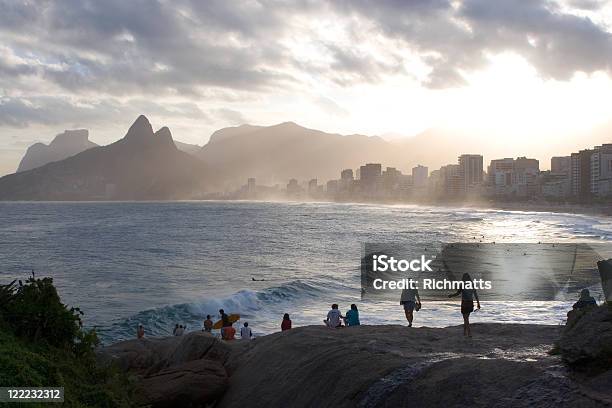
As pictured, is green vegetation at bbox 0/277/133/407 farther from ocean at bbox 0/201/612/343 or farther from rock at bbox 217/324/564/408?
ocean at bbox 0/201/612/343

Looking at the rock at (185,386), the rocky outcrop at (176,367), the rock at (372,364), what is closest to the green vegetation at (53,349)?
the rock at (185,386)

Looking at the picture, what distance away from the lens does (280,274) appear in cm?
4309

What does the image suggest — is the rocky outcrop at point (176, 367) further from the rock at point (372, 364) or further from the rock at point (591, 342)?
the rock at point (591, 342)

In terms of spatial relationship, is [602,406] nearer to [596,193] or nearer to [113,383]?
[113,383]

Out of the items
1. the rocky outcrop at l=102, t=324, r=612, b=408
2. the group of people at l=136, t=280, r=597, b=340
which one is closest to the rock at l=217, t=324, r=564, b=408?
the rocky outcrop at l=102, t=324, r=612, b=408

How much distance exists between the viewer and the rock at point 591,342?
311 inches

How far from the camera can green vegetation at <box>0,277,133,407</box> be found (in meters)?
8.39

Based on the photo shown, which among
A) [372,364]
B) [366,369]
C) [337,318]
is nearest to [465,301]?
[337,318]

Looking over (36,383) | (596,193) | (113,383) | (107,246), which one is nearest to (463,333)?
(113,383)

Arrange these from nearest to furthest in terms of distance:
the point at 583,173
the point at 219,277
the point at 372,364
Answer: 1. the point at 372,364
2. the point at 219,277
3. the point at 583,173

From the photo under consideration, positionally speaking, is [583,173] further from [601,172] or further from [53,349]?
[53,349]

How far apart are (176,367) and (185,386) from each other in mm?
843

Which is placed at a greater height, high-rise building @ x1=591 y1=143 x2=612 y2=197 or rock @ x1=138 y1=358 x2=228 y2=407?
high-rise building @ x1=591 y1=143 x2=612 y2=197

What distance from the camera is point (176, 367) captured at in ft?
38.0
